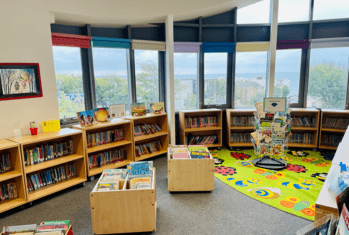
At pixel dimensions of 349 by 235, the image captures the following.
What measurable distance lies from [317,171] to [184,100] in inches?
124

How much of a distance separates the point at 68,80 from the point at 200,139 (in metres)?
3.16

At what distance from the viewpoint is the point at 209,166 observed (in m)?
3.43

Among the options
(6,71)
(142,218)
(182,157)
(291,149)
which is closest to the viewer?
(142,218)

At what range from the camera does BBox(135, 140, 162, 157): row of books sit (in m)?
4.81

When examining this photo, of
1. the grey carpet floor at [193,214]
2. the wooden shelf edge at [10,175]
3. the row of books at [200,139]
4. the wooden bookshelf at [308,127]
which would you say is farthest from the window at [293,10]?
the wooden shelf edge at [10,175]

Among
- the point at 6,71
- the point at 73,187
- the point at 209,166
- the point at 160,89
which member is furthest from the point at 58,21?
the point at 209,166

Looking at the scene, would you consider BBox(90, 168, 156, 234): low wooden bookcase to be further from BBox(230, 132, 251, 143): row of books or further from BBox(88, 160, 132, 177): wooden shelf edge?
BBox(230, 132, 251, 143): row of books

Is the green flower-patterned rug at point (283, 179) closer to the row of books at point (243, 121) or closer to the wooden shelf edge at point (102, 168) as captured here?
the row of books at point (243, 121)

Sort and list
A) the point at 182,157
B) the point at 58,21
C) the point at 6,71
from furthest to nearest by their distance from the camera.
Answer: the point at 58,21 < the point at 182,157 < the point at 6,71

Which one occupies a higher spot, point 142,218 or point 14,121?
point 14,121

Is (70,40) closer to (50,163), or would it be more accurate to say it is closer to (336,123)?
(50,163)

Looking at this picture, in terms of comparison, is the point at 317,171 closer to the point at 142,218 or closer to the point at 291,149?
the point at 291,149

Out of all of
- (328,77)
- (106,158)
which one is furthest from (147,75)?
(328,77)

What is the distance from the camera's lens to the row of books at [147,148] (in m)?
4.81
